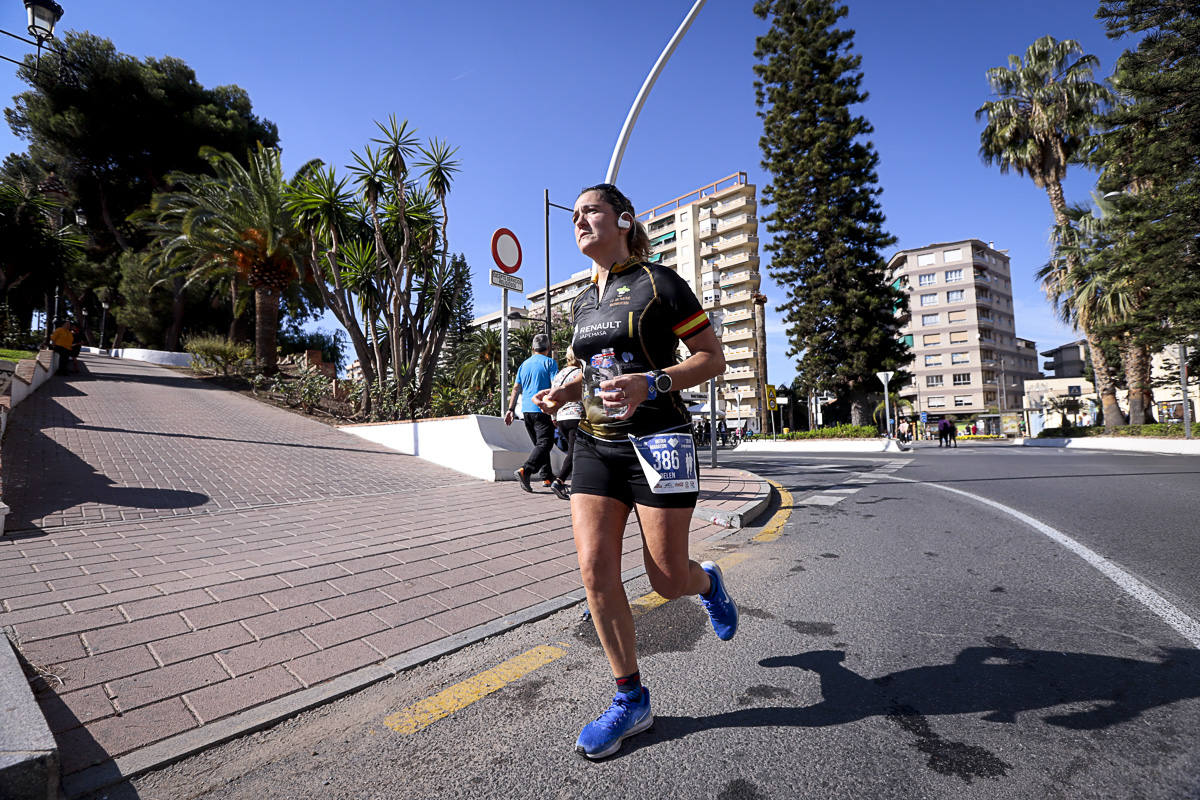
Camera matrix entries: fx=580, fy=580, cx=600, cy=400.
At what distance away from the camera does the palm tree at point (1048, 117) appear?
941 inches

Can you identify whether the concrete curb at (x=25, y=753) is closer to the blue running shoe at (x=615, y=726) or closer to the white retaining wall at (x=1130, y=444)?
the blue running shoe at (x=615, y=726)

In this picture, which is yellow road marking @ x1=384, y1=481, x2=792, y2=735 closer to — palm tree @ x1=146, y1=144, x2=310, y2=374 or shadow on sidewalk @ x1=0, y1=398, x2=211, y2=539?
shadow on sidewalk @ x1=0, y1=398, x2=211, y2=539

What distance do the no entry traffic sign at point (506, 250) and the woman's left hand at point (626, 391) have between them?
21.3ft

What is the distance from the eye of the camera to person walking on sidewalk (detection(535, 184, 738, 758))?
1.85 m

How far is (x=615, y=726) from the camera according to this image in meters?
1.83

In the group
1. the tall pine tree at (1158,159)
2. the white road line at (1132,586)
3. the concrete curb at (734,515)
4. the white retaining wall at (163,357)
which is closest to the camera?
the white road line at (1132,586)

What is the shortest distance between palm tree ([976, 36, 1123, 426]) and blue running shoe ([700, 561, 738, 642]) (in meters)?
28.7

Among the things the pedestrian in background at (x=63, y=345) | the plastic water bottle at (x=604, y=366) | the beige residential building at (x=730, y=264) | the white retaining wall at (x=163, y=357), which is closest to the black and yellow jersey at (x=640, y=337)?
the plastic water bottle at (x=604, y=366)

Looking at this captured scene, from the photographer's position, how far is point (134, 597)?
9.93ft

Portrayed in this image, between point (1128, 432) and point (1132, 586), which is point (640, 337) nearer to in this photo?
point (1132, 586)

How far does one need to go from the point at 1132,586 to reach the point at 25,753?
482cm

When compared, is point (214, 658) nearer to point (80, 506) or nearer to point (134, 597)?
point (134, 597)

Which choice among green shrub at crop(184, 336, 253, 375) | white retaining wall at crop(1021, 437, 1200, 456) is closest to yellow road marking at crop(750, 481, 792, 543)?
white retaining wall at crop(1021, 437, 1200, 456)

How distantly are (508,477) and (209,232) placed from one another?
20513 mm
